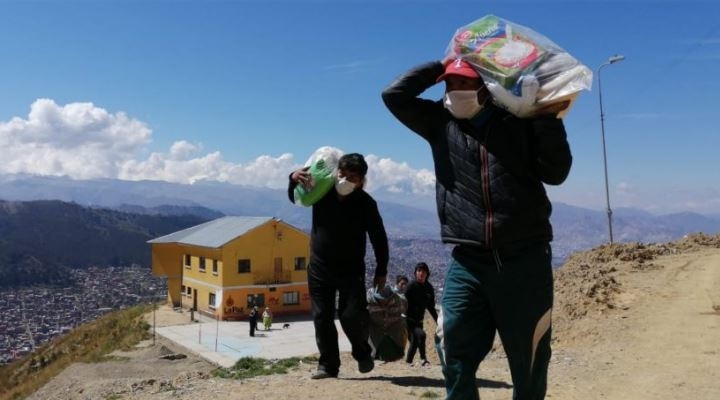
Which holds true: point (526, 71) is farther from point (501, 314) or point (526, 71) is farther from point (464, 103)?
point (501, 314)

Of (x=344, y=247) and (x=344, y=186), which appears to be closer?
(x=344, y=186)

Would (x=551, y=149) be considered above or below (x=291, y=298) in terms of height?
above

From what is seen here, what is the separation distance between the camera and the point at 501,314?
314 centimetres

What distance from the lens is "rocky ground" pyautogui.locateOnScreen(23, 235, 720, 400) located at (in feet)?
20.3

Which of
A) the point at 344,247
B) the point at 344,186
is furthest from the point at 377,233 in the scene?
the point at 344,186

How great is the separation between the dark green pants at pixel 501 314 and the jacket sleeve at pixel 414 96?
810 mm

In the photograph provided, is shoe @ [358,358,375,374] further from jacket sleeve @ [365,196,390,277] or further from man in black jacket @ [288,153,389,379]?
jacket sleeve @ [365,196,390,277]

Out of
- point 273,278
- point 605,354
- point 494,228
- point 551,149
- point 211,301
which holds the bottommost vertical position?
point 211,301

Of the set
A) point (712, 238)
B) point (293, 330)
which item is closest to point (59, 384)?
point (293, 330)

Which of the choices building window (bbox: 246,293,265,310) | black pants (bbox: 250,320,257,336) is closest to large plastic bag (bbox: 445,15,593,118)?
black pants (bbox: 250,320,257,336)

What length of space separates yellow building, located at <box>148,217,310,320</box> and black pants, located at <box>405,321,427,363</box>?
2716 cm

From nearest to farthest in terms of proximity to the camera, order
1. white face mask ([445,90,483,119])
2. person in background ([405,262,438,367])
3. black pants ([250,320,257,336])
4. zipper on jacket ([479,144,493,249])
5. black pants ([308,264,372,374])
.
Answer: zipper on jacket ([479,144,493,249]), white face mask ([445,90,483,119]), black pants ([308,264,372,374]), person in background ([405,262,438,367]), black pants ([250,320,257,336])

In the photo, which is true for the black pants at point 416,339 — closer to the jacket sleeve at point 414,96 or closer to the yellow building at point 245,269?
the jacket sleeve at point 414,96

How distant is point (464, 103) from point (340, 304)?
3506 millimetres
